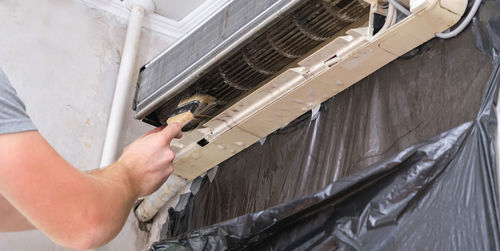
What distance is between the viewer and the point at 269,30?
1.34 metres

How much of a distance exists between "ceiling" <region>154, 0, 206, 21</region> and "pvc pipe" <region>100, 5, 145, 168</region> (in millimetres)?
75

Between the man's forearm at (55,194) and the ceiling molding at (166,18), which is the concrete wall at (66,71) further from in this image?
the man's forearm at (55,194)

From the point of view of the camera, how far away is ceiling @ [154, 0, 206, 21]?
2207 millimetres

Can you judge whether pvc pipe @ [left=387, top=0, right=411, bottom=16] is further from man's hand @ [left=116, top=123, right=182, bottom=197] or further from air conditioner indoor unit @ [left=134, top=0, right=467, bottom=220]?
man's hand @ [left=116, top=123, right=182, bottom=197]

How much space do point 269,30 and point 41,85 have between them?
928mm

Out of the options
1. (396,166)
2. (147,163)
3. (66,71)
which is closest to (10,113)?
(147,163)

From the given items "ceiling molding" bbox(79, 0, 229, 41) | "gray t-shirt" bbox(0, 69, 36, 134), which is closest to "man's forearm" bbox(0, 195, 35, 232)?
"gray t-shirt" bbox(0, 69, 36, 134)

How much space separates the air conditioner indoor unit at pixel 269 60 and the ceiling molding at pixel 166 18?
56 centimetres

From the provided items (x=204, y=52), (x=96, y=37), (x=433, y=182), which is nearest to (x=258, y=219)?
(x=433, y=182)

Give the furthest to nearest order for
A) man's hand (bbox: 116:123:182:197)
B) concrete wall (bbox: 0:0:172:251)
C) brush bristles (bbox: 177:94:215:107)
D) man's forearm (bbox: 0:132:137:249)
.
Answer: concrete wall (bbox: 0:0:172:251)
brush bristles (bbox: 177:94:215:107)
man's hand (bbox: 116:123:182:197)
man's forearm (bbox: 0:132:137:249)

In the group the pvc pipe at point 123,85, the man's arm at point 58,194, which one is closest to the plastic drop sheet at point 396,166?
the man's arm at point 58,194

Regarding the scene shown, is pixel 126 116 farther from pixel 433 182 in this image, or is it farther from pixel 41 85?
pixel 433 182

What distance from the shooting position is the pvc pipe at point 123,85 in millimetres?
1952

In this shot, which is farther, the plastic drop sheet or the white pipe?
the white pipe
